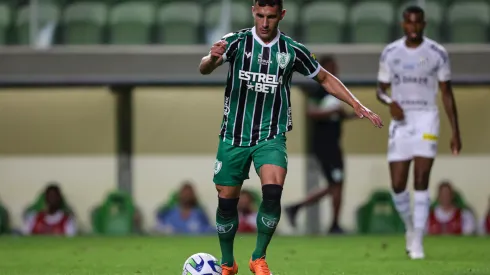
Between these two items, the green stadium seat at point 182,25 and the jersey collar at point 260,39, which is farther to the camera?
the green stadium seat at point 182,25

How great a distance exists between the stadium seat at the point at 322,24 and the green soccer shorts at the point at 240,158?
8562 mm

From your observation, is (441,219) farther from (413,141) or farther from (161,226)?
(413,141)

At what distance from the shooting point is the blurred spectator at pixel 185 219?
1631 cm

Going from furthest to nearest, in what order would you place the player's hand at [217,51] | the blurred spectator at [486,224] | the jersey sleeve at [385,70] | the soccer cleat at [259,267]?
the blurred spectator at [486,224], the jersey sleeve at [385,70], the soccer cleat at [259,267], the player's hand at [217,51]

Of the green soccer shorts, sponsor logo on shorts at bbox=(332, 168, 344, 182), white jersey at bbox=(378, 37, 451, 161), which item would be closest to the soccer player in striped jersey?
the green soccer shorts

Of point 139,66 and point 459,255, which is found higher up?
point 139,66

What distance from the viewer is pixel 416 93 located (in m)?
10.8

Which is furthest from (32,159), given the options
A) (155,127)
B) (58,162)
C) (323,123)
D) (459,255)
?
(459,255)

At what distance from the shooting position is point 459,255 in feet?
37.1

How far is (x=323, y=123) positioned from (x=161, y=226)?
2.82 metres

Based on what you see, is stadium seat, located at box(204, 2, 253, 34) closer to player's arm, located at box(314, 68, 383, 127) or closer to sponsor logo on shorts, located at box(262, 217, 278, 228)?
player's arm, located at box(314, 68, 383, 127)

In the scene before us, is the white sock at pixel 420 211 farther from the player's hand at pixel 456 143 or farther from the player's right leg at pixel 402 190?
the player's hand at pixel 456 143

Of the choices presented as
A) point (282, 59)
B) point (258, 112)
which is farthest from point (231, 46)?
point (258, 112)

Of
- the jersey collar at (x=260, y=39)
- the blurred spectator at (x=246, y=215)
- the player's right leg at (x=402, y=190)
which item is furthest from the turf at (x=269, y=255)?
the jersey collar at (x=260, y=39)
